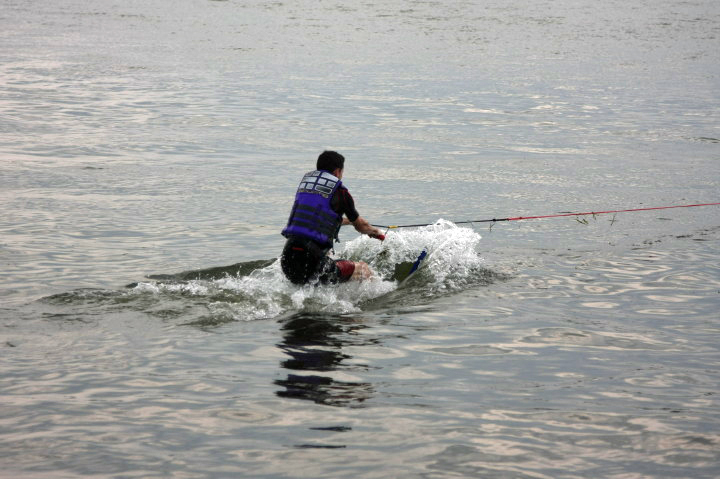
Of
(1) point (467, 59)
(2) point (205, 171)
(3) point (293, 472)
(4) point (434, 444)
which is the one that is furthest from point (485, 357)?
(1) point (467, 59)

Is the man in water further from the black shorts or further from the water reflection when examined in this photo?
the water reflection

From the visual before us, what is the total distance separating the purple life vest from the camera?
9875 mm

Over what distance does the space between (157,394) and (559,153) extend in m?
15.3

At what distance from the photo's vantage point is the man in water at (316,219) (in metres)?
9.88

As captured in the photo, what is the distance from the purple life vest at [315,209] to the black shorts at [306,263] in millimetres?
87

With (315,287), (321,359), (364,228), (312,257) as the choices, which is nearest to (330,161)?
(364,228)

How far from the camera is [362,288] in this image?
10.7 m

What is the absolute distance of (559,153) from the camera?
21.2m

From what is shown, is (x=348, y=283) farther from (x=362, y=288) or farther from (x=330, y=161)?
(x=330, y=161)

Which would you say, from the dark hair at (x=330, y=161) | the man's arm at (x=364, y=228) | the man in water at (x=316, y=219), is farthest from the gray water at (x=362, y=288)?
the dark hair at (x=330, y=161)

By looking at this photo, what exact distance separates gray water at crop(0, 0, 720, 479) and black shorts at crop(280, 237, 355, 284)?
0.71ft

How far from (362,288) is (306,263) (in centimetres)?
97

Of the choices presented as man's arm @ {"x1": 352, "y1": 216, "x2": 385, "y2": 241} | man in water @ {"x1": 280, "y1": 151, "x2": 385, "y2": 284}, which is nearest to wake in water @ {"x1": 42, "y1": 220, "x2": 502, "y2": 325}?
man in water @ {"x1": 280, "y1": 151, "x2": 385, "y2": 284}

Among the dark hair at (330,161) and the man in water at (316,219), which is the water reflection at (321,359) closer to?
the man in water at (316,219)
